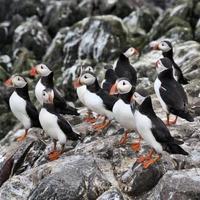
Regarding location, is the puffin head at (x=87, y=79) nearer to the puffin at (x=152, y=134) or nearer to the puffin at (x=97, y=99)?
the puffin at (x=97, y=99)

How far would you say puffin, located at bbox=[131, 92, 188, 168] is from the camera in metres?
8.52

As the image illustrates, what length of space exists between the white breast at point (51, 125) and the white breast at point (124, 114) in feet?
3.61

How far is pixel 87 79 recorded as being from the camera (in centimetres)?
1099

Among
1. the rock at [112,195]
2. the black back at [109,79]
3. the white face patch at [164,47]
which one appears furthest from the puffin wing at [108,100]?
the white face patch at [164,47]

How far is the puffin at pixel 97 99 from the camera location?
10715mm

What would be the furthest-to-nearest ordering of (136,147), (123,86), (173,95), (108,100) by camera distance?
(108,100), (173,95), (123,86), (136,147)

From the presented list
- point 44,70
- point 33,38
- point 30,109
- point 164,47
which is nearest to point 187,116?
point 30,109

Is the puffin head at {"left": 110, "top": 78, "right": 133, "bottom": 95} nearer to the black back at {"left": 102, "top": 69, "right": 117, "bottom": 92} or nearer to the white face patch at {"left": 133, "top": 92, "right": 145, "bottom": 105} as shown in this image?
the white face patch at {"left": 133, "top": 92, "right": 145, "bottom": 105}

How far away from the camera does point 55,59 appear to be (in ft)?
78.6

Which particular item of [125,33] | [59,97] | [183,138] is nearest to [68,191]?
[183,138]

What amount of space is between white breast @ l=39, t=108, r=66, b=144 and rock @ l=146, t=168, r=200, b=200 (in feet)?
7.98

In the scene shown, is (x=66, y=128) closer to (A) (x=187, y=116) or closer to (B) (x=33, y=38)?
(A) (x=187, y=116)

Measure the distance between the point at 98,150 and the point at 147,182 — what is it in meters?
1.46

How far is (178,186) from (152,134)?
3.58 ft
